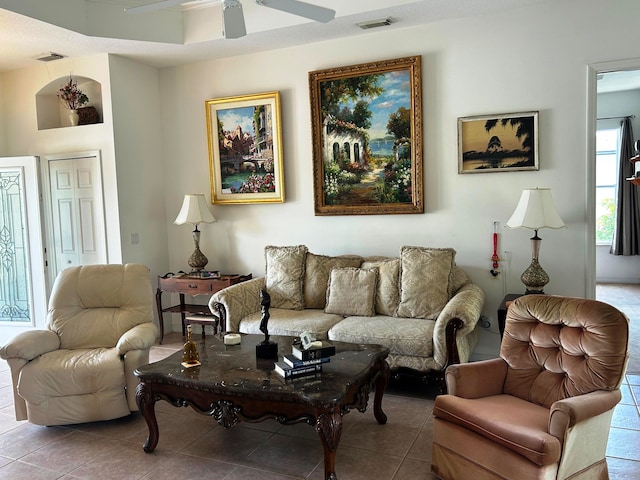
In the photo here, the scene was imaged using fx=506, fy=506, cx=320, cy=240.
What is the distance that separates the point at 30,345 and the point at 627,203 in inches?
313

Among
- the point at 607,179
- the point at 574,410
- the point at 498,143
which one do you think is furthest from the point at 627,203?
the point at 574,410

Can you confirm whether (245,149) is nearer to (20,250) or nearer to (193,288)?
(193,288)

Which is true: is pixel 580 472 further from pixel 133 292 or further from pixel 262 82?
pixel 262 82

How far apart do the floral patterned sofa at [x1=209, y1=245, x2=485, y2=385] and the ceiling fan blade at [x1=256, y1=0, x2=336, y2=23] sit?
201 centimetres

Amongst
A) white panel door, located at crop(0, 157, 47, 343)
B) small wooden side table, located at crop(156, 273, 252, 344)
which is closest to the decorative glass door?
white panel door, located at crop(0, 157, 47, 343)

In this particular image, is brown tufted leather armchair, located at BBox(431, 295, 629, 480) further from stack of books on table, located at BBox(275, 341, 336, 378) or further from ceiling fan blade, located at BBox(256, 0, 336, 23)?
ceiling fan blade, located at BBox(256, 0, 336, 23)

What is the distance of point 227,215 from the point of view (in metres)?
5.50

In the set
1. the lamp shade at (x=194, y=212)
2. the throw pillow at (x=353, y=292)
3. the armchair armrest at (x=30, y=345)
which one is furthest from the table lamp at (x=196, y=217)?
the armchair armrest at (x=30, y=345)

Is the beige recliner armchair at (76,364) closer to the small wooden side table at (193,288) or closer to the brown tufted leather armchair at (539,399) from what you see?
the small wooden side table at (193,288)

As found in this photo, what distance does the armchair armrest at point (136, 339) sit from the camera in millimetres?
3400

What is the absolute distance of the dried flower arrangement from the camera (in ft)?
17.1

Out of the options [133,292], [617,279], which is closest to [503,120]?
[133,292]

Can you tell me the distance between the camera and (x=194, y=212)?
16.9ft

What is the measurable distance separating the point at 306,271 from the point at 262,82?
2030 millimetres
